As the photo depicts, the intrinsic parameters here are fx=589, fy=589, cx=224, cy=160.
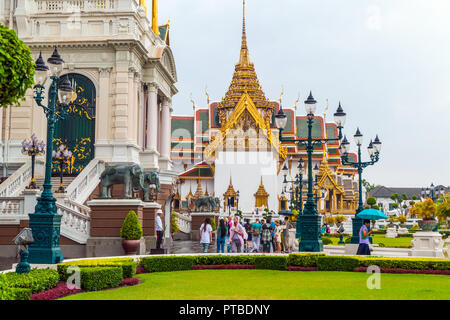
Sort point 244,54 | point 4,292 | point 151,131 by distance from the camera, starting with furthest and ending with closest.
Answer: point 244,54, point 151,131, point 4,292

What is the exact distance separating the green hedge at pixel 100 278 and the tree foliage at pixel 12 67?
4.49m

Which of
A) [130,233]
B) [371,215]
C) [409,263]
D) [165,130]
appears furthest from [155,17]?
[409,263]

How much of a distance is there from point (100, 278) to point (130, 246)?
8.69 metres

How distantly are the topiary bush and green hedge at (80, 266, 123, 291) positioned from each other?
785cm

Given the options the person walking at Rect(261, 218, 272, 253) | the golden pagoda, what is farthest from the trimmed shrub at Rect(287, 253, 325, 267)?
the golden pagoda

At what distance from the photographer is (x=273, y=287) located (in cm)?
1197

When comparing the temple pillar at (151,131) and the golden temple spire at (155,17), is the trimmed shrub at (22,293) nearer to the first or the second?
the temple pillar at (151,131)

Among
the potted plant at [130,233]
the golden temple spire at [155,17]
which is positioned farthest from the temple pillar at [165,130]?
the potted plant at [130,233]

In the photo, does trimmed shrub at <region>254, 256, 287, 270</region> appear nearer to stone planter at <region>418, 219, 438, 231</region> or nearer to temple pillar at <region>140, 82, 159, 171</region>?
stone planter at <region>418, 219, 438, 231</region>

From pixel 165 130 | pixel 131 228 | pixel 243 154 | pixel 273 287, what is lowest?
pixel 273 287

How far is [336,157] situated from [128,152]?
49155 millimetres

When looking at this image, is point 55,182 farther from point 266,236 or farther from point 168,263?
point 168,263

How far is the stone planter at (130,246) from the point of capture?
2033cm

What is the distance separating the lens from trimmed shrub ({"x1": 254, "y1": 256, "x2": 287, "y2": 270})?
629 inches
